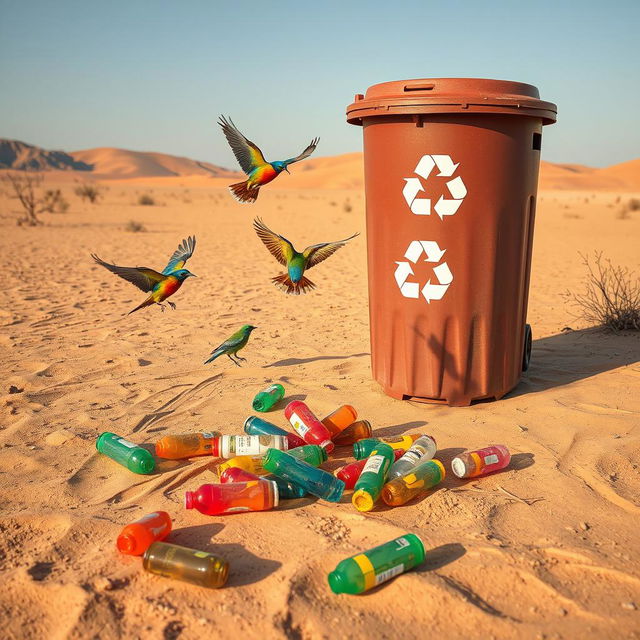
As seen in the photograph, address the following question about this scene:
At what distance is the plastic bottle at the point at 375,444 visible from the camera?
3219 millimetres

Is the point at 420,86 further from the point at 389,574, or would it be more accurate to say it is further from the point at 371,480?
the point at 389,574

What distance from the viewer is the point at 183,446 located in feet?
10.9

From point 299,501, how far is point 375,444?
55cm

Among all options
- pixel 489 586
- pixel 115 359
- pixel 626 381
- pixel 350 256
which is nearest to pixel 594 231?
pixel 350 256

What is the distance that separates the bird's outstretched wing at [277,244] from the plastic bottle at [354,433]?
41.7 inches

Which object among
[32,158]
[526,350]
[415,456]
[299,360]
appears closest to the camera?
[415,456]

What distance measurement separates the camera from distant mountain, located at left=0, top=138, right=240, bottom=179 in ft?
316

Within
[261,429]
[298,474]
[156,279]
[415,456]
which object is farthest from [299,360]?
[156,279]

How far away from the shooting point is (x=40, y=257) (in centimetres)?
1087

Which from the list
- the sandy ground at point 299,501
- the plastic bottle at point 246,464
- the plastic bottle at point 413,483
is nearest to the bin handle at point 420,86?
the sandy ground at point 299,501

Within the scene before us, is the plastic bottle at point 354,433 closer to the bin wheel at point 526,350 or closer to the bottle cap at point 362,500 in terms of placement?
the bottle cap at point 362,500

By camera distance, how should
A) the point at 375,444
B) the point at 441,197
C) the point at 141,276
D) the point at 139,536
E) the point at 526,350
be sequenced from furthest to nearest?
the point at 526,350, the point at 441,197, the point at 375,444, the point at 141,276, the point at 139,536

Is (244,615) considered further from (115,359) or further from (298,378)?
(115,359)

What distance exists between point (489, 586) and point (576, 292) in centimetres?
673
